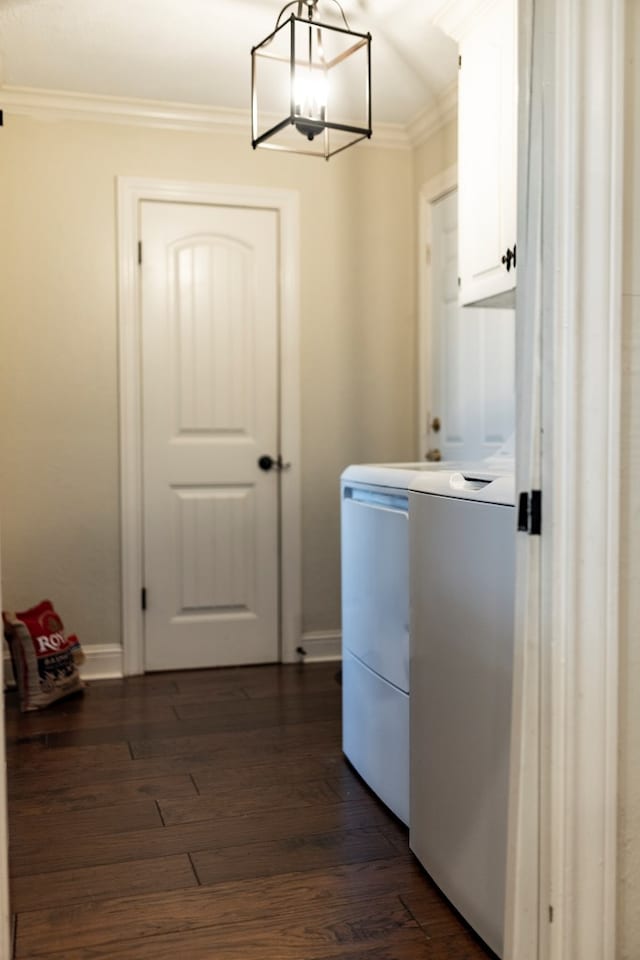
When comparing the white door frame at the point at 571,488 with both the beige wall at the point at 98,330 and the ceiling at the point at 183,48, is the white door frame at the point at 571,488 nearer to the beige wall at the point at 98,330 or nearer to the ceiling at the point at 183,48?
the ceiling at the point at 183,48

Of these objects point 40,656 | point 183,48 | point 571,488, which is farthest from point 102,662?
point 571,488

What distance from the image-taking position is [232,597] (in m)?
3.98

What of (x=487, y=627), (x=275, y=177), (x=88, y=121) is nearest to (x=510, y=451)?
(x=487, y=627)

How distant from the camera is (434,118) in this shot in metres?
3.80

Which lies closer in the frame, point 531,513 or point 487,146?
point 531,513

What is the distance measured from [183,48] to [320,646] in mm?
2623

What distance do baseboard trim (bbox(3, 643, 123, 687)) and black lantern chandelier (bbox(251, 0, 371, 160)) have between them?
7.34 ft

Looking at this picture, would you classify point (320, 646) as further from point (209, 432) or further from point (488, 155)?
point (488, 155)

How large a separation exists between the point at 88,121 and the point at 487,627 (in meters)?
3.05

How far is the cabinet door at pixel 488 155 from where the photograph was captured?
2.50 meters

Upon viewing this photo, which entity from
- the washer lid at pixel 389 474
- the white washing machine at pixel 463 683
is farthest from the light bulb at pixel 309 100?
the white washing machine at pixel 463 683

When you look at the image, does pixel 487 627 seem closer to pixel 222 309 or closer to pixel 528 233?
pixel 528 233

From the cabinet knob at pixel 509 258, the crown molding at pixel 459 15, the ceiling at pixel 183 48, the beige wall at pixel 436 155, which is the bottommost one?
the cabinet knob at pixel 509 258

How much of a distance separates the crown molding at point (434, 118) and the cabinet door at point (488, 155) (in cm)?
80
